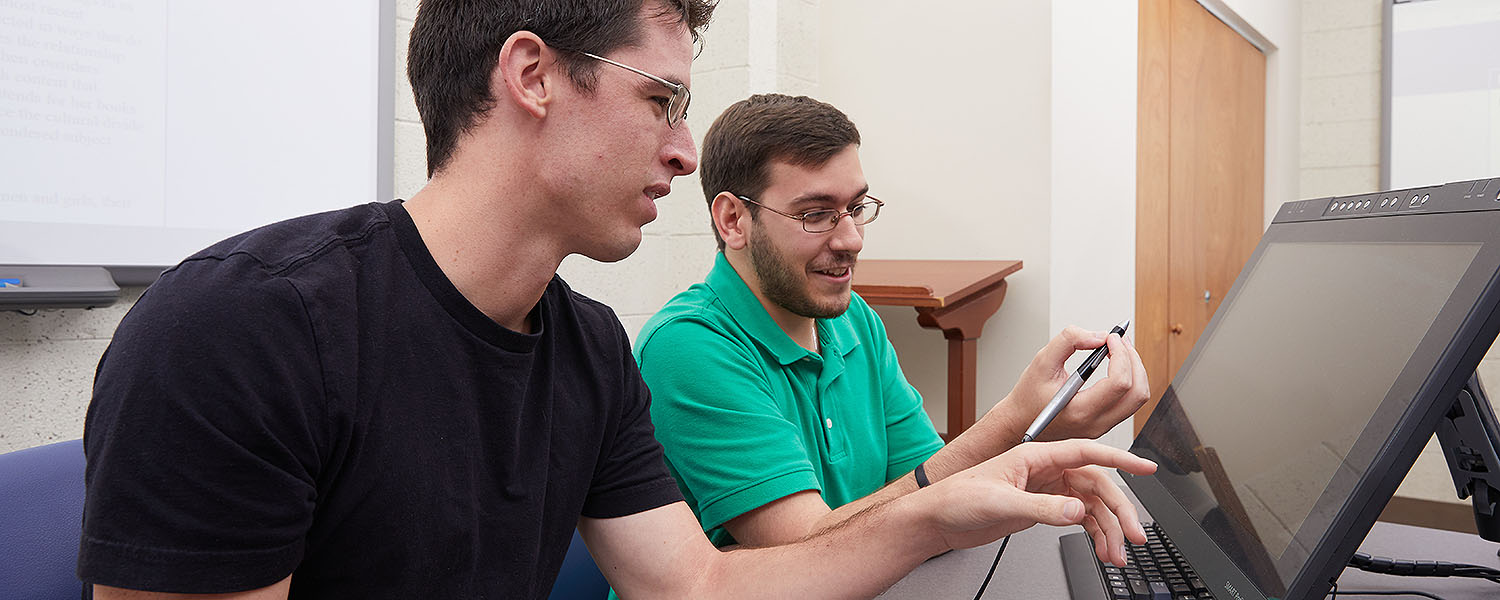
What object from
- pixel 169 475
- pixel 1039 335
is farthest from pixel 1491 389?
pixel 169 475

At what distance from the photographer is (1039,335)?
2578 millimetres

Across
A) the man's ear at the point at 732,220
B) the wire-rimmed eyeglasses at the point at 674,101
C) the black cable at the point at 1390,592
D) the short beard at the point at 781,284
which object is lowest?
the black cable at the point at 1390,592

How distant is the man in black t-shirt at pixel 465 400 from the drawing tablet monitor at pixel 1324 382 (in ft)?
0.28

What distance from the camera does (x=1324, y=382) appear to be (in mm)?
656

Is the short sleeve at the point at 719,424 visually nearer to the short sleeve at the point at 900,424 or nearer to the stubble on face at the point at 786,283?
the stubble on face at the point at 786,283

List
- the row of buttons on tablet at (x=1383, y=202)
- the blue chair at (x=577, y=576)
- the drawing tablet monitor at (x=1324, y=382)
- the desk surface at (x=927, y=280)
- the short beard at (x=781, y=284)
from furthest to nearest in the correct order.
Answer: the desk surface at (x=927, y=280) → the short beard at (x=781, y=284) → the blue chair at (x=577, y=576) → the row of buttons on tablet at (x=1383, y=202) → the drawing tablet monitor at (x=1324, y=382)

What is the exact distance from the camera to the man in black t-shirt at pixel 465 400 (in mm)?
648

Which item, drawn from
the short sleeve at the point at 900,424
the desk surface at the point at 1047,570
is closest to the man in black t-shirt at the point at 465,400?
the desk surface at the point at 1047,570

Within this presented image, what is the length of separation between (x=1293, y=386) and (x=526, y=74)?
673 millimetres

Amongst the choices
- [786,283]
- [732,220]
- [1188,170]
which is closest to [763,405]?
[786,283]

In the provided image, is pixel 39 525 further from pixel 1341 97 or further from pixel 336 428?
pixel 1341 97

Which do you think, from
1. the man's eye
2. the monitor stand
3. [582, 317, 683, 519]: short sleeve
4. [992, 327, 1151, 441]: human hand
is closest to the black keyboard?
[992, 327, 1151, 441]: human hand

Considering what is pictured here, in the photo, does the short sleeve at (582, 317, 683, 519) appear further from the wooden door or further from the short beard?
the wooden door

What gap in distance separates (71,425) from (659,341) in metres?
1.04
